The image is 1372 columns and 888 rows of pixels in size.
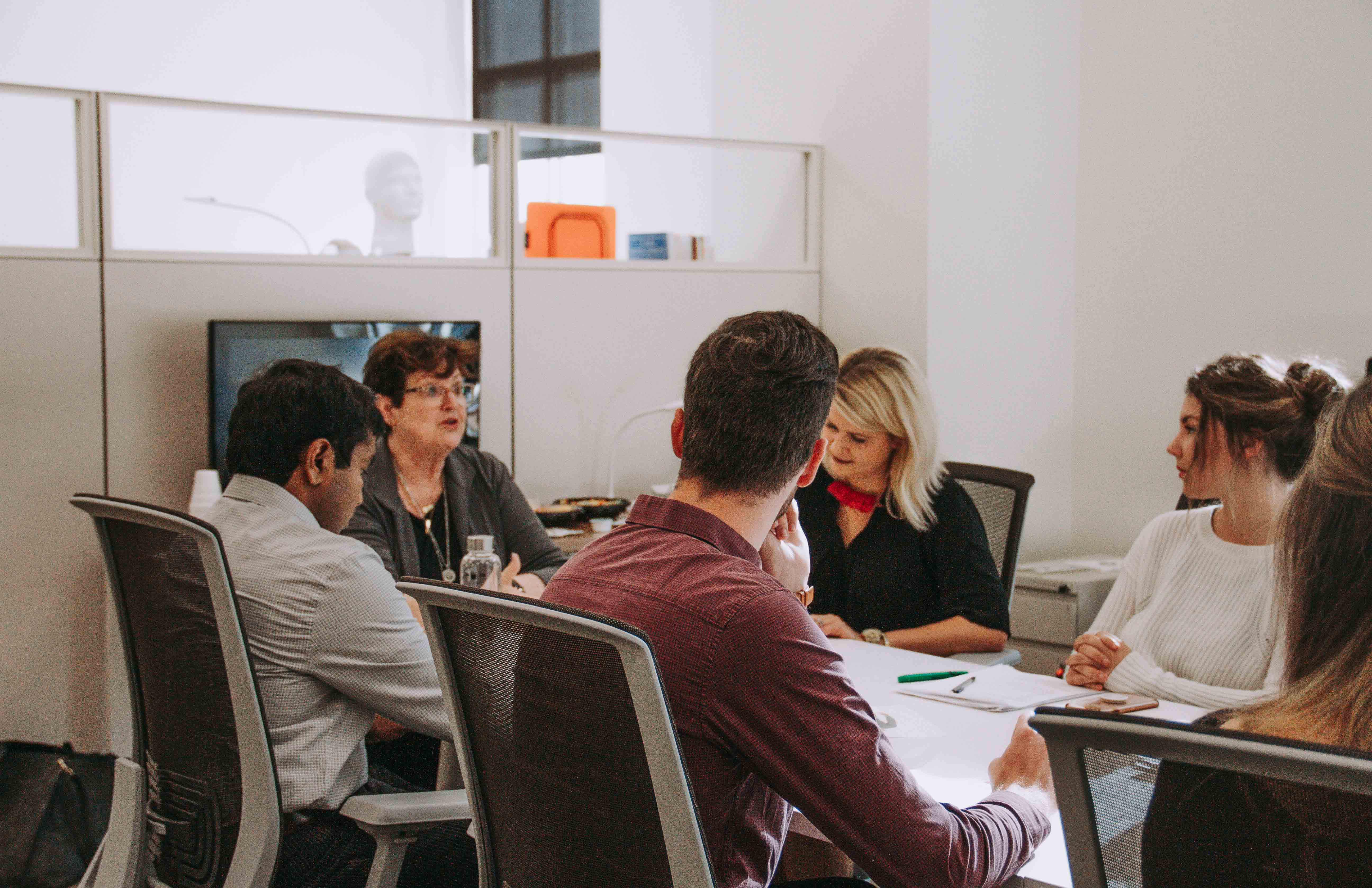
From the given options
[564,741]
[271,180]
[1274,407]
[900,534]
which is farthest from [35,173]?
[564,741]

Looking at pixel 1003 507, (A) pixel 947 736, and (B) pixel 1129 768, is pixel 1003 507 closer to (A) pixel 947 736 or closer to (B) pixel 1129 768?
(A) pixel 947 736

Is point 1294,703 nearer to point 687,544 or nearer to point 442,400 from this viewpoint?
point 687,544

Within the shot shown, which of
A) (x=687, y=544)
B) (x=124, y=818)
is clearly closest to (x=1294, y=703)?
(x=687, y=544)

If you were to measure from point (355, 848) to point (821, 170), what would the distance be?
3.34 meters

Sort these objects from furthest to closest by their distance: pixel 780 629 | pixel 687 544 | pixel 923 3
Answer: pixel 923 3 → pixel 687 544 → pixel 780 629

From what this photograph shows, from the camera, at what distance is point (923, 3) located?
4199 mm

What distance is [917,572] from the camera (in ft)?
9.30

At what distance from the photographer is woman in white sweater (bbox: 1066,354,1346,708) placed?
7.14 ft

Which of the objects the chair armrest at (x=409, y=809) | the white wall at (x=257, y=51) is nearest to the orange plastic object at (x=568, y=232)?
the white wall at (x=257, y=51)

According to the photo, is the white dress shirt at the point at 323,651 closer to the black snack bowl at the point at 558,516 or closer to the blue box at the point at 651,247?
the black snack bowl at the point at 558,516

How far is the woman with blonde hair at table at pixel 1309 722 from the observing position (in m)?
0.77

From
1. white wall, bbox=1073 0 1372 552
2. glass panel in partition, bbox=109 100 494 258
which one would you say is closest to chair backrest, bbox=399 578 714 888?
white wall, bbox=1073 0 1372 552

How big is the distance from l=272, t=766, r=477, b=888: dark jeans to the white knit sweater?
1076 mm

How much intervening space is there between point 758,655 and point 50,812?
A: 8.28 feet
